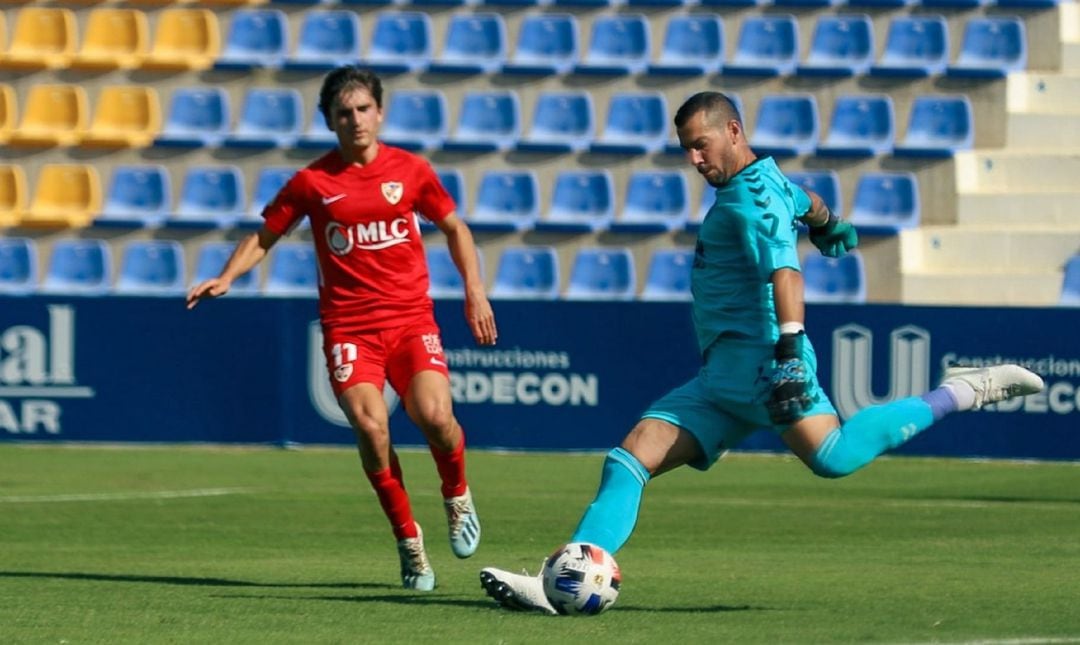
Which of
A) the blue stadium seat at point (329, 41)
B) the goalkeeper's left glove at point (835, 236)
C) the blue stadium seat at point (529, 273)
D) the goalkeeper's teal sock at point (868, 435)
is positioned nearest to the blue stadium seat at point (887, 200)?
the blue stadium seat at point (529, 273)

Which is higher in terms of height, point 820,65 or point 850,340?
point 820,65

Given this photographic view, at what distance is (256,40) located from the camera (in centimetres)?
2403

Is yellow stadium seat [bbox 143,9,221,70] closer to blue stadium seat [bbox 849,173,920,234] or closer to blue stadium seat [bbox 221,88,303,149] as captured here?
blue stadium seat [bbox 221,88,303,149]

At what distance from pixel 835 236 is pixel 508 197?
47.3 feet

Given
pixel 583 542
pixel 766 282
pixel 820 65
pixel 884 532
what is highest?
pixel 820 65

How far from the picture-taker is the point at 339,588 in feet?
29.3

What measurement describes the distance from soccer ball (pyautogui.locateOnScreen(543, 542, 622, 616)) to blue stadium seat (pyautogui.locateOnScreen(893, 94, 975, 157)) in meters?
15.5

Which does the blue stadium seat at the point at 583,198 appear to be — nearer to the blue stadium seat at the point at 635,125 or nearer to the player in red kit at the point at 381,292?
the blue stadium seat at the point at 635,125

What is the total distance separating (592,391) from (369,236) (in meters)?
9.26

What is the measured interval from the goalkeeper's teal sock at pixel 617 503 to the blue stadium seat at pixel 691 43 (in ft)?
52.3

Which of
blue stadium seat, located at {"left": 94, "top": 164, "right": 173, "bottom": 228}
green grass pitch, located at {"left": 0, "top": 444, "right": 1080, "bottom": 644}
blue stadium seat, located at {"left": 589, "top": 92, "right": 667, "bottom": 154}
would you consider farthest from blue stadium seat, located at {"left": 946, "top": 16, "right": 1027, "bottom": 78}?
blue stadium seat, located at {"left": 94, "top": 164, "right": 173, "bottom": 228}

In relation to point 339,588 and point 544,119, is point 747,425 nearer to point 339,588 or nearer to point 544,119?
point 339,588

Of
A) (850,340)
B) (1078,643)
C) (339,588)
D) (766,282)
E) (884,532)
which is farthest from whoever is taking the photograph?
(850,340)

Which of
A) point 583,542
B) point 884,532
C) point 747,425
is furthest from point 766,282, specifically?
point 884,532
